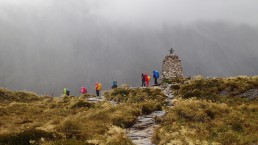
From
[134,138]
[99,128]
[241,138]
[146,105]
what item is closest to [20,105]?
[146,105]

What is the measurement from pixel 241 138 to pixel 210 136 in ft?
6.33

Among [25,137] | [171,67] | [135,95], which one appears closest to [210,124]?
→ [25,137]

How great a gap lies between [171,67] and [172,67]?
155mm

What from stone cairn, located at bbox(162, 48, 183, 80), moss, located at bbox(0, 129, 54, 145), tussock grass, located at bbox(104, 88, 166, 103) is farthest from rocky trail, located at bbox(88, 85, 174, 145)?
stone cairn, located at bbox(162, 48, 183, 80)

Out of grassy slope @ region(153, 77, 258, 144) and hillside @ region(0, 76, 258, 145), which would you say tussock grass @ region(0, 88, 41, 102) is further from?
grassy slope @ region(153, 77, 258, 144)

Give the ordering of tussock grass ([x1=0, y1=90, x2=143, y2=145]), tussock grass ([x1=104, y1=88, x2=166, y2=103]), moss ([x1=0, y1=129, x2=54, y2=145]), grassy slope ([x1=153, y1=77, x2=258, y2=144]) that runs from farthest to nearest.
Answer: tussock grass ([x1=104, y1=88, x2=166, y2=103]), tussock grass ([x1=0, y1=90, x2=143, y2=145]), moss ([x1=0, y1=129, x2=54, y2=145]), grassy slope ([x1=153, y1=77, x2=258, y2=144])

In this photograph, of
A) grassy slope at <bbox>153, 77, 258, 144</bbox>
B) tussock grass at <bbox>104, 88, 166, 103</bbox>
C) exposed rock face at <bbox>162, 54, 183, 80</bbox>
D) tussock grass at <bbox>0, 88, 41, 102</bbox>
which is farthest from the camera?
exposed rock face at <bbox>162, 54, 183, 80</bbox>

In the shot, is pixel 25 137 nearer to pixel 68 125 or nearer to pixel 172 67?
pixel 68 125

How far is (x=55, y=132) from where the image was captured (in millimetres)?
19047

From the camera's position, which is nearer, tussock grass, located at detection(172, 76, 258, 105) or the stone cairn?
tussock grass, located at detection(172, 76, 258, 105)

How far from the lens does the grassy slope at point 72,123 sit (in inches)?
698

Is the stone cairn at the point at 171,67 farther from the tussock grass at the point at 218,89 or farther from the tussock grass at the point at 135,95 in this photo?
the tussock grass at the point at 218,89

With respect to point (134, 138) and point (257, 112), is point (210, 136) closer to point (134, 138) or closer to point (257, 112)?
point (134, 138)

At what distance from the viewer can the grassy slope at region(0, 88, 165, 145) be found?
17734mm
